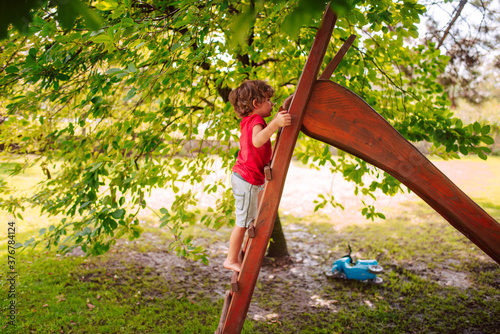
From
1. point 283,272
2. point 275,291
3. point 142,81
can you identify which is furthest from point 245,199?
point 283,272

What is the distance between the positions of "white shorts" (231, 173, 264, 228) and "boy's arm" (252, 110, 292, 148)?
33cm

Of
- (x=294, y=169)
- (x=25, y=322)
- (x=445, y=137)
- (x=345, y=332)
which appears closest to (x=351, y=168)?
(x=445, y=137)

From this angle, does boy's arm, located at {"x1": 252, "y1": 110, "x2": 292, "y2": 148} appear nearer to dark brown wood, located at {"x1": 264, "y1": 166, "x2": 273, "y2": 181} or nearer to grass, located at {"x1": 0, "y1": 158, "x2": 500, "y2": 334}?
dark brown wood, located at {"x1": 264, "y1": 166, "x2": 273, "y2": 181}

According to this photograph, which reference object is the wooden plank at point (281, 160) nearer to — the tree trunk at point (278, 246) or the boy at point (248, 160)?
the boy at point (248, 160)

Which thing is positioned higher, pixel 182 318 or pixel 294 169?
pixel 294 169

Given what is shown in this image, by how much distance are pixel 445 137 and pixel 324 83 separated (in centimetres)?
154

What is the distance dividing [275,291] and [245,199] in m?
2.75

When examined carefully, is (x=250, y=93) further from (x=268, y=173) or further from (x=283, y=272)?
(x=283, y=272)

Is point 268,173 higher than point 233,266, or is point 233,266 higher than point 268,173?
point 268,173

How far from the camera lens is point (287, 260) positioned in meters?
5.49

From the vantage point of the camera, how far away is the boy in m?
2.25

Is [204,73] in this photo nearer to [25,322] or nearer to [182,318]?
[182,318]

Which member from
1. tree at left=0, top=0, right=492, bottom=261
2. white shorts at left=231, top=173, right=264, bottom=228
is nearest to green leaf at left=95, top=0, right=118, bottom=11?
tree at left=0, top=0, right=492, bottom=261

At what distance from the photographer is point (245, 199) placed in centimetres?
229
